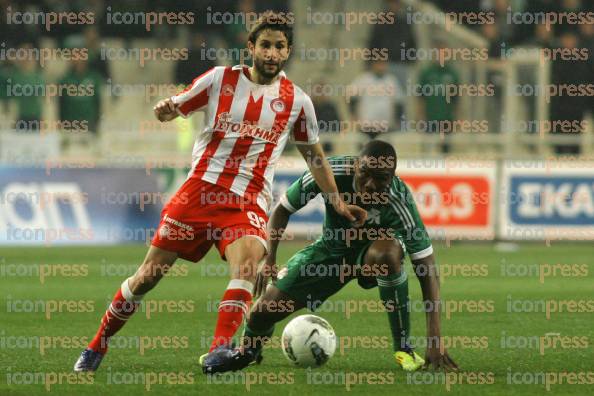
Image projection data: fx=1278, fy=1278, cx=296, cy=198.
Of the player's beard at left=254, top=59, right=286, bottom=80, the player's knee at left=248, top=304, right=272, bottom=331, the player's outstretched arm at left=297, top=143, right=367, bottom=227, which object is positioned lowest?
the player's knee at left=248, top=304, right=272, bottom=331

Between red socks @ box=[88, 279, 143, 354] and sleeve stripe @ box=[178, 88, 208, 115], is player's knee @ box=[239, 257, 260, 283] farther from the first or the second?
sleeve stripe @ box=[178, 88, 208, 115]

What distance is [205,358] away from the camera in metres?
6.68

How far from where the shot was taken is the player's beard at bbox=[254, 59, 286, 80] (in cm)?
691

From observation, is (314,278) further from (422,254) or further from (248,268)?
(248,268)

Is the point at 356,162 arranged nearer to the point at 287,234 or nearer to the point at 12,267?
the point at 12,267

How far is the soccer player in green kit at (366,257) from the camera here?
7.14m

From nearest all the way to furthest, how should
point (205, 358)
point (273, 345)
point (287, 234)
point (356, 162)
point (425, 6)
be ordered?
point (205, 358) → point (356, 162) → point (273, 345) → point (287, 234) → point (425, 6)

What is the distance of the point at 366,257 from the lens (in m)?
7.53

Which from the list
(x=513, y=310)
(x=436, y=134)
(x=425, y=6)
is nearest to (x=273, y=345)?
(x=513, y=310)

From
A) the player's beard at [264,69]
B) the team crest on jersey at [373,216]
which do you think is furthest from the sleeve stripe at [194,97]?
the team crest on jersey at [373,216]

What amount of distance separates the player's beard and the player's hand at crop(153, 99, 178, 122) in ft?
1.69

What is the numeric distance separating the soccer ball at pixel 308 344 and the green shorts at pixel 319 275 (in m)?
0.24

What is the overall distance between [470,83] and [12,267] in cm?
769

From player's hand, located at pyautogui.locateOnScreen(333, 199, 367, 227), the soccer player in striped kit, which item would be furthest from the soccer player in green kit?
the soccer player in striped kit
